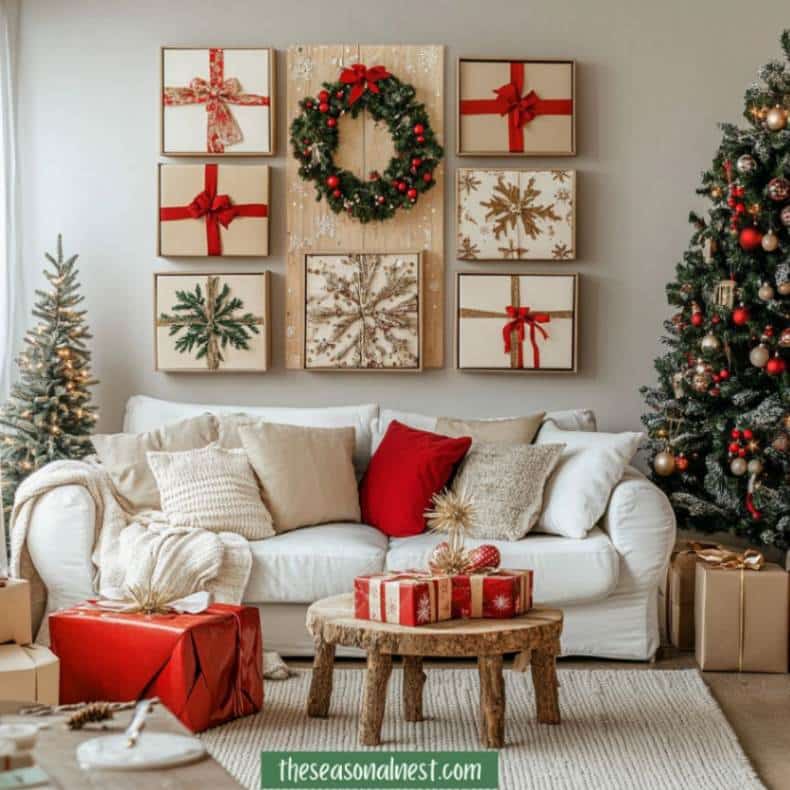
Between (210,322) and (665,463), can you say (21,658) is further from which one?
(665,463)

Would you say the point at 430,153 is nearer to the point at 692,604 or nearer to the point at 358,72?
the point at 358,72

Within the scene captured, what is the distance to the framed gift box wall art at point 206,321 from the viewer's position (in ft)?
17.6

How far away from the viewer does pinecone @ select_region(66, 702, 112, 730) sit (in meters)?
2.17

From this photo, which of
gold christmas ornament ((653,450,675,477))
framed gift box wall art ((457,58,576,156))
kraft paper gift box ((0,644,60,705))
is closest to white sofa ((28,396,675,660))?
gold christmas ornament ((653,450,675,477))

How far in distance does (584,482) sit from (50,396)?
221 cm

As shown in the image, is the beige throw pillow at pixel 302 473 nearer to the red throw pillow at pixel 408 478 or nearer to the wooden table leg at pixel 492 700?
the red throw pillow at pixel 408 478

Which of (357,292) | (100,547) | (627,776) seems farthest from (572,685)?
(357,292)

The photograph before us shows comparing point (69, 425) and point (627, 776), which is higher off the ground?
point (69, 425)

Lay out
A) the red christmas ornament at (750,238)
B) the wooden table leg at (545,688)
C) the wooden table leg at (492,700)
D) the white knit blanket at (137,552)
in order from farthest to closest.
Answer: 1. the red christmas ornament at (750,238)
2. the white knit blanket at (137,552)
3. the wooden table leg at (545,688)
4. the wooden table leg at (492,700)

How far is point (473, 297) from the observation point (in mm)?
5324

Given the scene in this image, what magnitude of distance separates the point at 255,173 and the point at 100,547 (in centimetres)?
190

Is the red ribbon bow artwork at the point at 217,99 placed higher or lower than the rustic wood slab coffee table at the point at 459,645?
higher

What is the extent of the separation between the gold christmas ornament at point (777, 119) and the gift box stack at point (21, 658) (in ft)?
10.1

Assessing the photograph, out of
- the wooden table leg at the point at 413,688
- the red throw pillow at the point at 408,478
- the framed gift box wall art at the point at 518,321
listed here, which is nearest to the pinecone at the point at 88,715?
the wooden table leg at the point at 413,688
